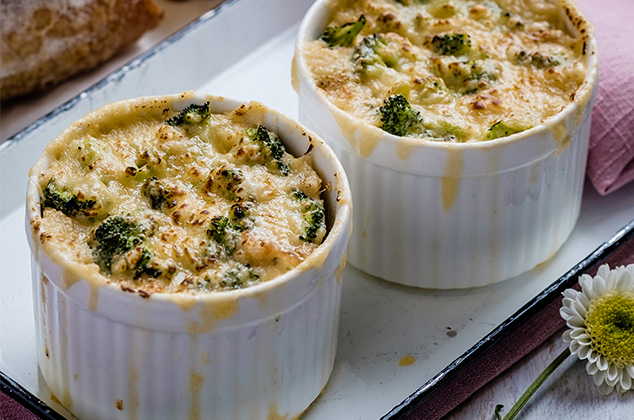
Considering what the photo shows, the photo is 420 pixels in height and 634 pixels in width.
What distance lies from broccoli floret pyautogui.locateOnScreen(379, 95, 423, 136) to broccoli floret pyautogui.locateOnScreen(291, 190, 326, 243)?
38 cm

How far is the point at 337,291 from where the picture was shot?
8.82ft

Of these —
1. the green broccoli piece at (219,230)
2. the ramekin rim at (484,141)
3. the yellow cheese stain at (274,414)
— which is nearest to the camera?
the green broccoli piece at (219,230)

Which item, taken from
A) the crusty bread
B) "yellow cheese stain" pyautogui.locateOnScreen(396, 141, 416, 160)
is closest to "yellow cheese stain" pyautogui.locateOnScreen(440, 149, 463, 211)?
"yellow cheese stain" pyautogui.locateOnScreen(396, 141, 416, 160)

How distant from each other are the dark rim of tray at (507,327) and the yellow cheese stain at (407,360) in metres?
0.12

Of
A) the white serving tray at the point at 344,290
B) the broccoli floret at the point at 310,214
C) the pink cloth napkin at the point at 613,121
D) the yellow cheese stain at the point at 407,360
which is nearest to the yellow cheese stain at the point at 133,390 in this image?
the white serving tray at the point at 344,290

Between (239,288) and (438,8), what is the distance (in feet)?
4.60

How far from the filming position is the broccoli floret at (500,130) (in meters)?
2.94

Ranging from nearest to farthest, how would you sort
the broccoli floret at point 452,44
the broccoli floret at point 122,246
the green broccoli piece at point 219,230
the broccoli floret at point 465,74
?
the broccoli floret at point 122,246, the green broccoli piece at point 219,230, the broccoli floret at point 465,74, the broccoli floret at point 452,44

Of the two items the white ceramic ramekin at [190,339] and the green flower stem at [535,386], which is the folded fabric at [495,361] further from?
the white ceramic ramekin at [190,339]

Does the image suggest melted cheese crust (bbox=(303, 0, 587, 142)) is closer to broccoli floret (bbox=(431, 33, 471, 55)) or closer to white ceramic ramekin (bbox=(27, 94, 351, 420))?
broccoli floret (bbox=(431, 33, 471, 55))

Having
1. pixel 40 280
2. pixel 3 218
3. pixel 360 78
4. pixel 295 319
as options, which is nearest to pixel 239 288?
pixel 295 319

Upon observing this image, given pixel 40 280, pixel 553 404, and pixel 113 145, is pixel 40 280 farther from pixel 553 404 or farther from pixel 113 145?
pixel 553 404

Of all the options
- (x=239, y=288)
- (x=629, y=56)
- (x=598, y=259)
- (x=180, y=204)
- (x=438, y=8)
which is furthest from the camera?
(x=629, y=56)

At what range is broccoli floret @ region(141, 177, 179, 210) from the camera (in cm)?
266
